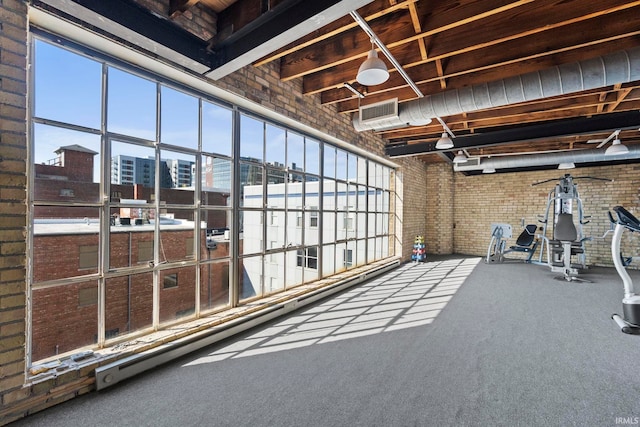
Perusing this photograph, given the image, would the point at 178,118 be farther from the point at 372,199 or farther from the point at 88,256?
the point at 372,199

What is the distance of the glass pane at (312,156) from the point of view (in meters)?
5.23

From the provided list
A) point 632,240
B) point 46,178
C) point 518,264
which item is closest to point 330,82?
point 46,178

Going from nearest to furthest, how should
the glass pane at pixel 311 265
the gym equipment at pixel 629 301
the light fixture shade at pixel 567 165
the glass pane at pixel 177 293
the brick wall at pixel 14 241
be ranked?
1. the brick wall at pixel 14 241
2. the glass pane at pixel 177 293
3. the gym equipment at pixel 629 301
4. the glass pane at pixel 311 265
5. the light fixture shade at pixel 567 165

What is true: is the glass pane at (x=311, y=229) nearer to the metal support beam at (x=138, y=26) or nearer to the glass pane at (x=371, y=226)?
the glass pane at (x=371, y=226)

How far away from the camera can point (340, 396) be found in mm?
2348

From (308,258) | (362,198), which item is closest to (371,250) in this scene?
(362,198)

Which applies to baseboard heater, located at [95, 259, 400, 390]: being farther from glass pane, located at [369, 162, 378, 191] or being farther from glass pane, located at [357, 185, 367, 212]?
glass pane, located at [369, 162, 378, 191]

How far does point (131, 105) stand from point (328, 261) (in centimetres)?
450

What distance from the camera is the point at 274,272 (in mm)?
4711

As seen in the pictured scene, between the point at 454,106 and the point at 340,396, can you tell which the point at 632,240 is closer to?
the point at 454,106

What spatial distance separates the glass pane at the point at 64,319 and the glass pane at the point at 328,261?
3.86 metres

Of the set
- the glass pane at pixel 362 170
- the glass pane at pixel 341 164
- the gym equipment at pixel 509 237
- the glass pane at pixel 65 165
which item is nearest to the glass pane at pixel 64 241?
the glass pane at pixel 65 165

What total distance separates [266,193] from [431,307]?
3.13 m

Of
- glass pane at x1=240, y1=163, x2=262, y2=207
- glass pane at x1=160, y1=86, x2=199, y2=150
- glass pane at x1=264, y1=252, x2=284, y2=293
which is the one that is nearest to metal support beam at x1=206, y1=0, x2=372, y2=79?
glass pane at x1=160, y1=86, x2=199, y2=150
